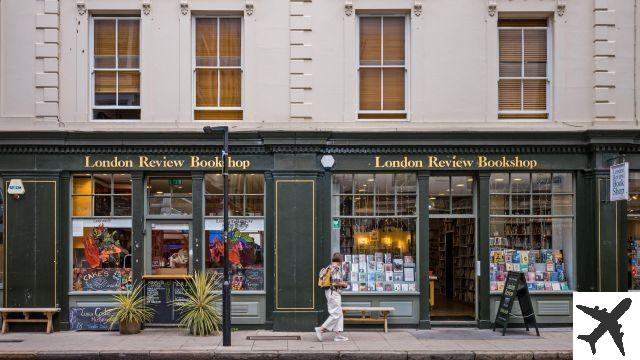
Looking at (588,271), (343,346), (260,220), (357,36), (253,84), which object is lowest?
(343,346)

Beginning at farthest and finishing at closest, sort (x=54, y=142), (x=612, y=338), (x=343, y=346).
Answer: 1. (x=54, y=142)
2. (x=343, y=346)
3. (x=612, y=338)

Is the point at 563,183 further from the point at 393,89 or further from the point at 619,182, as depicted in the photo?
the point at 393,89

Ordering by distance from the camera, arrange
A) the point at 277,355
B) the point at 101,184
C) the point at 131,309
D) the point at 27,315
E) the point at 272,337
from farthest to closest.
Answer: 1. the point at 101,184
2. the point at 27,315
3. the point at 131,309
4. the point at 272,337
5. the point at 277,355

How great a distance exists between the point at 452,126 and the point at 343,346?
581 centimetres

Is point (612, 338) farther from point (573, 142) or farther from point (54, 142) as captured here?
point (54, 142)

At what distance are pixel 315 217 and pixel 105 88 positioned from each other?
234 inches

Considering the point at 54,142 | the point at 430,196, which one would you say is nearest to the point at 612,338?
the point at 430,196

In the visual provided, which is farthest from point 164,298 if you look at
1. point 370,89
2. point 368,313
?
point 370,89

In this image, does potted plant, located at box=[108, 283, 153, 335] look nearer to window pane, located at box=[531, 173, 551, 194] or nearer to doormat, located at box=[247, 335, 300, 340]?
doormat, located at box=[247, 335, 300, 340]

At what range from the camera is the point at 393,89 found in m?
16.6

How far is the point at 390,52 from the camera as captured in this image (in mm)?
16562

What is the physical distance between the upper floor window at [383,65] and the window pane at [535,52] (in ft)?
9.67

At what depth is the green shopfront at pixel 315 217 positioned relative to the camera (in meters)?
15.8

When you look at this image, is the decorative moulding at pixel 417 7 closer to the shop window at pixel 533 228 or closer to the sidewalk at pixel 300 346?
the shop window at pixel 533 228
